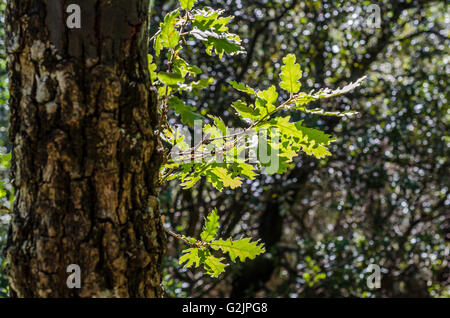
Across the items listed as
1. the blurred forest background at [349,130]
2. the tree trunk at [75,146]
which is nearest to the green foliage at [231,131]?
the tree trunk at [75,146]

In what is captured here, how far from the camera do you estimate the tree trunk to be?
0.91 m

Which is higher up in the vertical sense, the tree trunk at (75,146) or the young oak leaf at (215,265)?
the tree trunk at (75,146)

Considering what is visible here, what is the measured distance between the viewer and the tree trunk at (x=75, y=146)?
2.97ft

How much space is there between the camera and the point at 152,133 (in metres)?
1.01

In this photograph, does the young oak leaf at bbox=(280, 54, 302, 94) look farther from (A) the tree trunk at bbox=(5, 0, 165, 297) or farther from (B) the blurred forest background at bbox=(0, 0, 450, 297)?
(B) the blurred forest background at bbox=(0, 0, 450, 297)

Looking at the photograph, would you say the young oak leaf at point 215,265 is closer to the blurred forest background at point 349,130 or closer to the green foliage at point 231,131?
the green foliage at point 231,131

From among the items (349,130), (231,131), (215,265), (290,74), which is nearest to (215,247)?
(215,265)

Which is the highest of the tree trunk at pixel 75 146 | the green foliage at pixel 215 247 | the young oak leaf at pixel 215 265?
the tree trunk at pixel 75 146

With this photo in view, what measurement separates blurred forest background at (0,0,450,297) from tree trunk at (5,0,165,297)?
8.99ft

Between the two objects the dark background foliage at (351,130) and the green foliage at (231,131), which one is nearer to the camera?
the green foliage at (231,131)

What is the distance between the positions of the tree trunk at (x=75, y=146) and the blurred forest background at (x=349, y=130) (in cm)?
274

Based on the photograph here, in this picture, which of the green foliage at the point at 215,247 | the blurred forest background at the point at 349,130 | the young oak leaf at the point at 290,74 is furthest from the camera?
the blurred forest background at the point at 349,130

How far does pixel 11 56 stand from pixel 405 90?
11.8 feet
